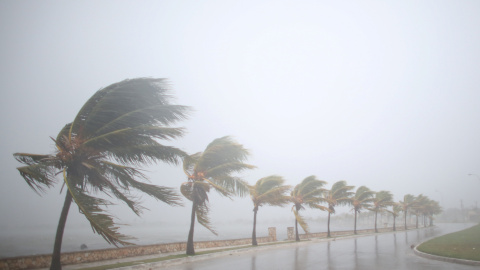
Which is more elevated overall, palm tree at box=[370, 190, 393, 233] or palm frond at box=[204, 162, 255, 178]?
palm frond at box=[204, 162, 255, 178]

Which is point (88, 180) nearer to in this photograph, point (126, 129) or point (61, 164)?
point (61, 164)

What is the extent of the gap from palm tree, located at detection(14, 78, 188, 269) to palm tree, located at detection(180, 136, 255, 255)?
5.92m

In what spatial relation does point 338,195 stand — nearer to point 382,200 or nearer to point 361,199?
point 361,199

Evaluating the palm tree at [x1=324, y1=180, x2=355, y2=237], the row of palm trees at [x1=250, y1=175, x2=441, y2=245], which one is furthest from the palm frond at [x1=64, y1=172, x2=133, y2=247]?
the palm tree at [x1=324, y1=180, x2=355, y2=237]

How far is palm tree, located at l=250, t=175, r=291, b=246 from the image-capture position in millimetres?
24009

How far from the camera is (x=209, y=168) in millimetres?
17141

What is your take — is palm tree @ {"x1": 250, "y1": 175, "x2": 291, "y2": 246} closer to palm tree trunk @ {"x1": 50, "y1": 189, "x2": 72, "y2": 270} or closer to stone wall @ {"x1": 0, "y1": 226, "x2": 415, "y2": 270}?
stone wall @ {"x1": 0, "y1": 226, "x2": 415, "y2": 270}

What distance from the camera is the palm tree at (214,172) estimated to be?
16344 mm

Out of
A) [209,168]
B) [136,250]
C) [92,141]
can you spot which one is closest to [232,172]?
[209,168]

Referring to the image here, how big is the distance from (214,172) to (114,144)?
26.3ft

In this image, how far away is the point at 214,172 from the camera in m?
16.9

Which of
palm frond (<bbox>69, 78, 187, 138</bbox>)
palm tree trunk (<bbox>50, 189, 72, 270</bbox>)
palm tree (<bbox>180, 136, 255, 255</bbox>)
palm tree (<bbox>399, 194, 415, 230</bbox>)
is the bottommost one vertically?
palm tree (<bbox>399, 194, 415, 230</bbox>)

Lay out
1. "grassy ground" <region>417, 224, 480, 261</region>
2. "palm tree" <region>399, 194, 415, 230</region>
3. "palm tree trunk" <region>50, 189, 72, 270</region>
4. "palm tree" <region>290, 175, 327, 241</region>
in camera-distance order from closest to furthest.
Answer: "palm tree trunk" <region>50, 189, 72, 270</region>
"grassy ground" <region>417, 224, 480, 261</region>
"palm tree" <region>290, 175, 327, 241</region>
"palm tree" <region>399, 194, 415, 230</region>

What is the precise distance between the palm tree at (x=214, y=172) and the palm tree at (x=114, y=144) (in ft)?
19.4
